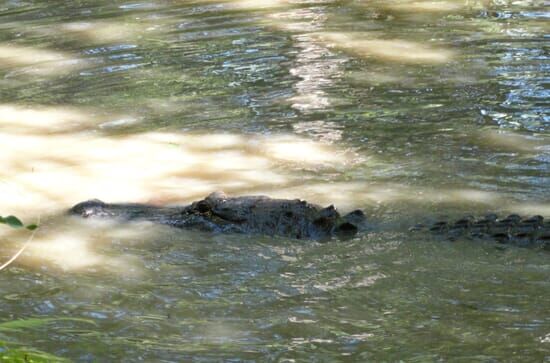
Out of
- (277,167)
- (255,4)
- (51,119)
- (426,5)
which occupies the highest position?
(255,4)

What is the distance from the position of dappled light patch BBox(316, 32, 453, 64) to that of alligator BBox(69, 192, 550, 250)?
397 centimetres

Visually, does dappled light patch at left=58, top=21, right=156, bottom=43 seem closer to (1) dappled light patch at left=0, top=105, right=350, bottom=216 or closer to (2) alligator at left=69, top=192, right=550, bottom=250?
(1) dappled light patch at left=0, top=105, right=350, bottom=216

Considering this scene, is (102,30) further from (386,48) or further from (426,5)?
(426,5)

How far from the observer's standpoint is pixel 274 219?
19.2ft

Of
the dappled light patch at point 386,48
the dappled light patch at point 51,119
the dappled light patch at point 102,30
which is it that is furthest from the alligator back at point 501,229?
the dappled light patch at point 102,30

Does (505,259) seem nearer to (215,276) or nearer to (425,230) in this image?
(425,230)

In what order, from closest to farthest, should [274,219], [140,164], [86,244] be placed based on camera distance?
1. [86,244]
2. [274,219]
3. [140,164]

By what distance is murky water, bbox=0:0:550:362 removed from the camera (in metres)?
4.46

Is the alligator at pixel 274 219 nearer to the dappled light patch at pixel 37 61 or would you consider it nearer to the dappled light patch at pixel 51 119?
the dappled light patch at pixel 51 119

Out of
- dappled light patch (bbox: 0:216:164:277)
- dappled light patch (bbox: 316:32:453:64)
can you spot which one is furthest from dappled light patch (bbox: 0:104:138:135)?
dappled light patch (bbox: 316:32:453:64)

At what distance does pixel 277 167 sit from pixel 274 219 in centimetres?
127

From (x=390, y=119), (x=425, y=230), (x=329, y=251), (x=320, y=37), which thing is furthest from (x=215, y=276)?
(x=320, y=37)

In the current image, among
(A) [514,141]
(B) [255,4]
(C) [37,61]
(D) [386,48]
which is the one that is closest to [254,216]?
(A) [514,141]

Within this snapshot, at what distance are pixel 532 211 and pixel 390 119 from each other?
2140 millimetres
